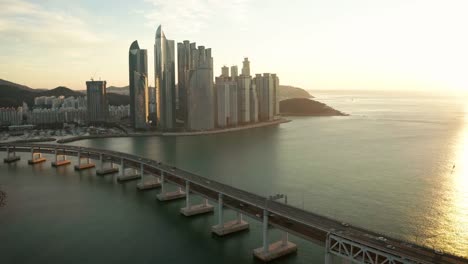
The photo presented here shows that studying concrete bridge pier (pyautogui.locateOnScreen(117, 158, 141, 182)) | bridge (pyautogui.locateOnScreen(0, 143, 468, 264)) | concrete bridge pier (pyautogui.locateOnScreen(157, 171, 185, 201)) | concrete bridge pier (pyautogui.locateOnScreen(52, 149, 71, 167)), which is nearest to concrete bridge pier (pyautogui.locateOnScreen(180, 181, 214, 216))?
bridge (pyautogui.locateOnScreen(0, 143, 468, 264))

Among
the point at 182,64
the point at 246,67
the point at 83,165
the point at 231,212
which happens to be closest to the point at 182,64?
the point at 182,64

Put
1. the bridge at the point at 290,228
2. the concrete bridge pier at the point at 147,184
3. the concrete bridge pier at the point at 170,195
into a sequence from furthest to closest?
the concrete bridge pier at the point at 147,184, the concrete bridge pier at the point at 170,195, the bridge at the point at 290,228

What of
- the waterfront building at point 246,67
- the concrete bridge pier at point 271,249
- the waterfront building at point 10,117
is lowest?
the concrete bridge pier at point 271,249

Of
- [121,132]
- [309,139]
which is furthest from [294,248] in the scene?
[121,132]

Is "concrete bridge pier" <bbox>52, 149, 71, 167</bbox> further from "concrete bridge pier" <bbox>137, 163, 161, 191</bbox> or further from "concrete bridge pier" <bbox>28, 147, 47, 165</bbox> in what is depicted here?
"concrete bridge pier" <bbox>137, 163, 161, 191</bbox>

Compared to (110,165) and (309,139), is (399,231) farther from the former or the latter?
(309,139)

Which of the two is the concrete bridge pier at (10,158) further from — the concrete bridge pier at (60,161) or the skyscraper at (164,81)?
the skyscraper at (164,81)

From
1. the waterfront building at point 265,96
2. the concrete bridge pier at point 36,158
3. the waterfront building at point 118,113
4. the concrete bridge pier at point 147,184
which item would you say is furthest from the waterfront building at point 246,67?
the concrete bridge pier at point 147,184
